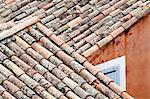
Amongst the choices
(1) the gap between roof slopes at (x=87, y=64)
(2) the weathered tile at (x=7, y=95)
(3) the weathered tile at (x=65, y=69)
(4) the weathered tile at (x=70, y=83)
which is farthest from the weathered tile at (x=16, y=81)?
(1) the gap between roof slopes at (x=87, y=64)

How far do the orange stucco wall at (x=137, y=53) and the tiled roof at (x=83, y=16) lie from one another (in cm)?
25

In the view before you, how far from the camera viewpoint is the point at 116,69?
43.9 ft

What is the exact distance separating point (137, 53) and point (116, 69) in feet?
2.10

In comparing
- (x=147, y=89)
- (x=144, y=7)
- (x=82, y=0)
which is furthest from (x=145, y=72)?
(x=82, y=0)

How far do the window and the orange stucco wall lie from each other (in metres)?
0.11

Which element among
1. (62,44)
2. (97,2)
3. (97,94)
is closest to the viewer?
(97,94)

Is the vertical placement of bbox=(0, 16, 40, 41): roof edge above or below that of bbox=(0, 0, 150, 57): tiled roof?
below

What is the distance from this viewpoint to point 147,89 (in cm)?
1340

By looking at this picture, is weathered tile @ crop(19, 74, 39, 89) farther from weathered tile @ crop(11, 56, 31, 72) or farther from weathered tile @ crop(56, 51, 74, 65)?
weathered tile @ crop(56, 51, 74, 65)

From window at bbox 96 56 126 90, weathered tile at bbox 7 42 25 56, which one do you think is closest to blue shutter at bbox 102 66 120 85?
window at bbox 96 56 126 90

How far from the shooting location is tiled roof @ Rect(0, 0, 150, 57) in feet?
42.2

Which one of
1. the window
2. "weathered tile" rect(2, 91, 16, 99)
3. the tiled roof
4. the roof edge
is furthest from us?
the window

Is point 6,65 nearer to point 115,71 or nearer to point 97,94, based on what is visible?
point 97,94

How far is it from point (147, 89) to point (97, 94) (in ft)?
12.0
